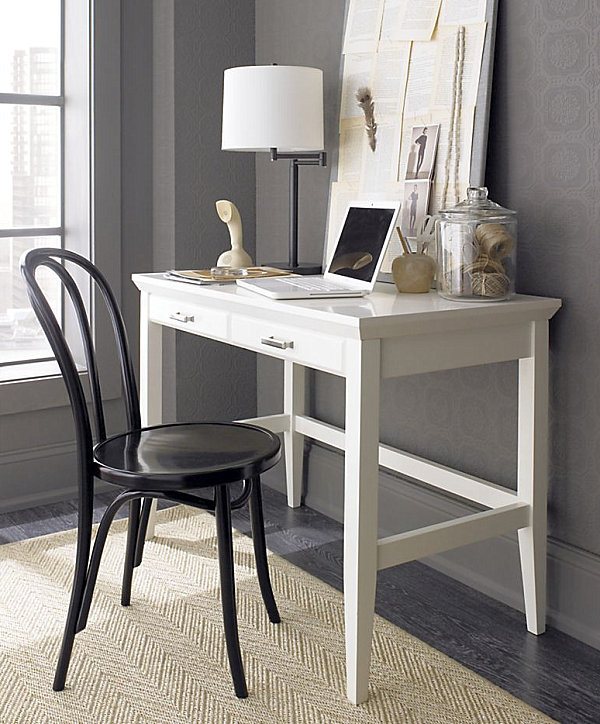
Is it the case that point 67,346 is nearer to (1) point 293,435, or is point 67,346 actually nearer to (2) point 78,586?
(2) point 78,586

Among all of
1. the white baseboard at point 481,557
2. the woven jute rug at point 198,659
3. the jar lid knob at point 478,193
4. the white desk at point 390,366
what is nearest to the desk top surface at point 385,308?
the white desk at point 390,366

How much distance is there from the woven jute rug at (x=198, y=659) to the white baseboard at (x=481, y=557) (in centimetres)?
33

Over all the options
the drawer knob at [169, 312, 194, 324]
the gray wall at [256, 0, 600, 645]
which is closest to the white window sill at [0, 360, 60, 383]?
the drawer knob at [169, 312, 194, 324]

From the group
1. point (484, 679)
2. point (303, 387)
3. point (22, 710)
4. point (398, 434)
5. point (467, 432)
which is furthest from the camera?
point (303, 387)

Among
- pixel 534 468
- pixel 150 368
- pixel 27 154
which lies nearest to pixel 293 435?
pixel 150 368

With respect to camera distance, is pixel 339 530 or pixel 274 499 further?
pixel 274 499

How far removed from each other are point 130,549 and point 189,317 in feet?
2.01

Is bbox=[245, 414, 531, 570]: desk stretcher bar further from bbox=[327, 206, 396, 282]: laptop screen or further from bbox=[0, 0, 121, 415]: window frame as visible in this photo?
bbox=[0, 0, 121, 415]: window frame

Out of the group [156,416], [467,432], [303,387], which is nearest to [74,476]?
[156,416]

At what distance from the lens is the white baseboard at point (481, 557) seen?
7.00 feet

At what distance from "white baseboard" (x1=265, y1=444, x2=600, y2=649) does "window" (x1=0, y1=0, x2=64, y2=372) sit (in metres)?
1.07

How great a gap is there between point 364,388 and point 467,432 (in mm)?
689

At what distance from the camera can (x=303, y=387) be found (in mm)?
2947

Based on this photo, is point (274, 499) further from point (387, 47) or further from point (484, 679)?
point (387, 47)
